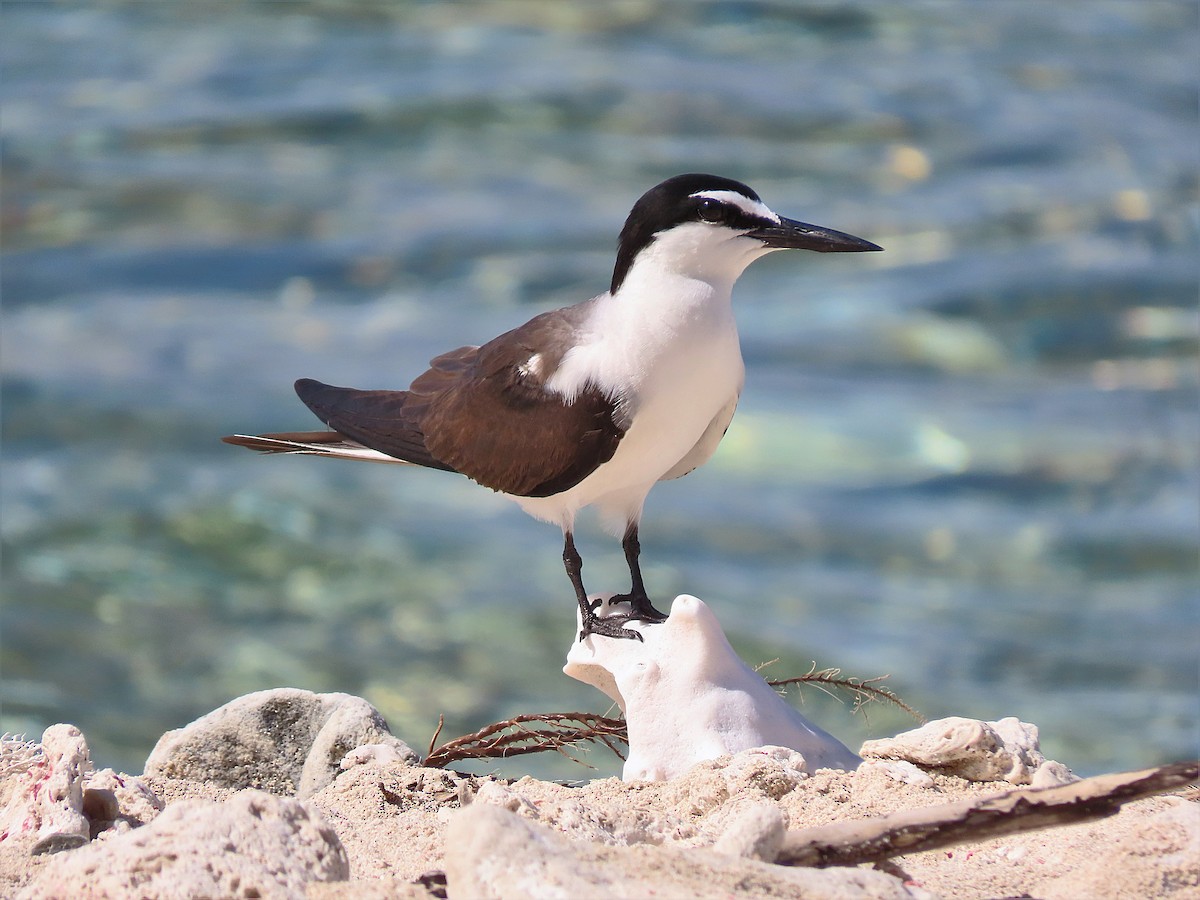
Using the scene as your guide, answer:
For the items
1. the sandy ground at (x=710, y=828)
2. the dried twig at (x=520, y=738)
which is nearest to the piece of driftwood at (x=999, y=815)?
the sandy ground at (x=710, y=828)

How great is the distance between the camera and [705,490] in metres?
11.3

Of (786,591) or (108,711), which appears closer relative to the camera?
(108,711)

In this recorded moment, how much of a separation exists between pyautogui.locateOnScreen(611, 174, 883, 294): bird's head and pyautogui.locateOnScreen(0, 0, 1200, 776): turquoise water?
4342 millimetres

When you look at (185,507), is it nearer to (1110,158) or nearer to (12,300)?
(12,300)

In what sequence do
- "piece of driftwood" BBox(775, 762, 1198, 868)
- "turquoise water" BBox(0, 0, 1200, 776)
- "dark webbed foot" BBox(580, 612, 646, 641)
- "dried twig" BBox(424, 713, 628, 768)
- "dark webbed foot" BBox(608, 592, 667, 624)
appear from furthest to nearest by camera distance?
"turquoise water" BBox(0, 0, 1200, 776) → "dark webbed foot" BBox(608, 592, 667, 624) → "dark webbed foot" BBox(580, 612, 646, 641) → "dried twig" BBox(424, 713, 628, 768) → "piece of driftwood" BBox(775, 762, 1198, 868)

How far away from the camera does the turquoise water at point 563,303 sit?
9.73 metres

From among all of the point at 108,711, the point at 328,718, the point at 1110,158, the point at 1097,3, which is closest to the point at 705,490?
the point at 108,711

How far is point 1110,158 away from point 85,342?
370 inches

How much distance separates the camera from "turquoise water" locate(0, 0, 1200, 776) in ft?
31.9

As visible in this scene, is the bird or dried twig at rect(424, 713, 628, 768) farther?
the bird

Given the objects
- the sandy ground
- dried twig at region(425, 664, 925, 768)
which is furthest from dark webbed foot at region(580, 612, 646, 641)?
the sandy ground

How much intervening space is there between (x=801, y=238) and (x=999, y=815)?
7.58 ft

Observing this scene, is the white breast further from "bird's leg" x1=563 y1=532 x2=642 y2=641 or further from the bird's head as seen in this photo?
"bird's leg" x1=563 y1=532 x2=642 y2=641

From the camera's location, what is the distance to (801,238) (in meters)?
4.67
